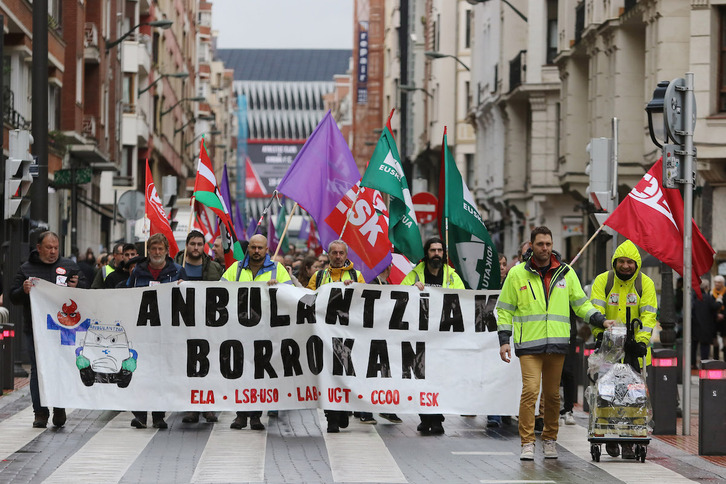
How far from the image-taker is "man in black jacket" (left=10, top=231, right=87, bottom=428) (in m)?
13.9

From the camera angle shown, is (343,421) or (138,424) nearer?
(138,424)

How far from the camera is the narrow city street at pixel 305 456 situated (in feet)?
35.1

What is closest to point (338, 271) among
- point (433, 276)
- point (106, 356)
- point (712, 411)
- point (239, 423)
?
point (433, 276)

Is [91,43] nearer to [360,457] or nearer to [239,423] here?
[239,423]

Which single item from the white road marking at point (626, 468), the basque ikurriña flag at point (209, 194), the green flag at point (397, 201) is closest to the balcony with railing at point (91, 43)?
the basque ikurriña flag at point (209, 194)

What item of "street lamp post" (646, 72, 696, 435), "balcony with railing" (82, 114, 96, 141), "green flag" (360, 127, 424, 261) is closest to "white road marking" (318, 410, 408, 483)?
"green flag" (360, 127, 424, 261)

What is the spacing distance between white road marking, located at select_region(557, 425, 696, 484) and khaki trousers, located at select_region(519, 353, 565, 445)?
0.42m

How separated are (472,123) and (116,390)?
153 ft

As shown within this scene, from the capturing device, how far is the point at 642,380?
11984mm

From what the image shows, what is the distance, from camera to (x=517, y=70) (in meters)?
46.3

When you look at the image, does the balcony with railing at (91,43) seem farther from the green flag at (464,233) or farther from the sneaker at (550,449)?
the sneaker at (550,449)

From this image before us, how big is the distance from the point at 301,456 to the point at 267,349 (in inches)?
90.1

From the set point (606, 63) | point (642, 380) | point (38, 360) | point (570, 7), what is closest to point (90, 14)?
point (570, 7)

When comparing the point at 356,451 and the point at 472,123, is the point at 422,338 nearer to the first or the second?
the point at 356,451
